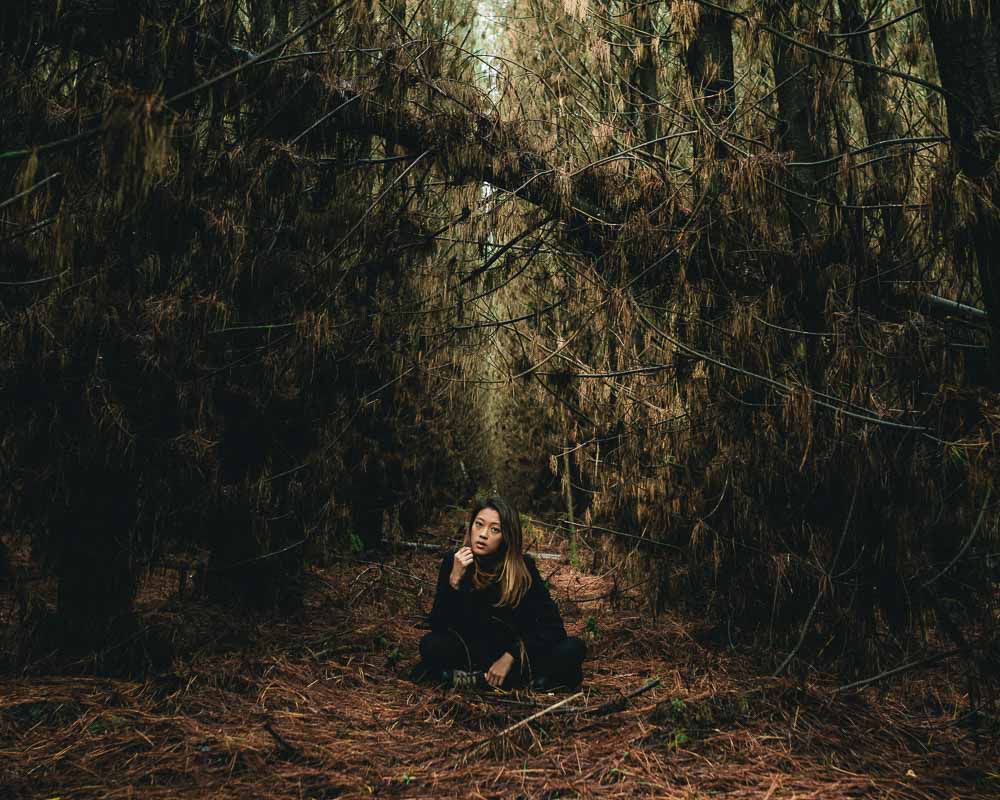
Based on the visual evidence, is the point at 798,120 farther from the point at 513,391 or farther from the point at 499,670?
the point at 499,670

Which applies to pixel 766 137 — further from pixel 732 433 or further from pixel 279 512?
pixel 279 512

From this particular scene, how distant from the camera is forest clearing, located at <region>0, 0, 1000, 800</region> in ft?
8.51

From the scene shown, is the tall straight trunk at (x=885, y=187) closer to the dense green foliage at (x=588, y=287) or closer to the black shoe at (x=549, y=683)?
the dense green foliage at (x=588, y=287)

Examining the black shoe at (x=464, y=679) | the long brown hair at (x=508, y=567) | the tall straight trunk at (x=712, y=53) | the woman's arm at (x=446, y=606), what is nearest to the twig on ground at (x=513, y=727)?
the black shoe at (x=464, y=679)

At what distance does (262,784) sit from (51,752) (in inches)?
32.4

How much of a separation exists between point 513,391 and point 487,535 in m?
1.05

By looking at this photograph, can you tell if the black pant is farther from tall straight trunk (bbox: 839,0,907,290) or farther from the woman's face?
tall straight trunk (bbox: 839,0,907,290)

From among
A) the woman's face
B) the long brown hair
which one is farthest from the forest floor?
the woman's face

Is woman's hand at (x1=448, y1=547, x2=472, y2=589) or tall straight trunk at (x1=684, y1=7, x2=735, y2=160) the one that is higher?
tall straight trunk at (x1=684, y1=7, x2=735, y2=160)

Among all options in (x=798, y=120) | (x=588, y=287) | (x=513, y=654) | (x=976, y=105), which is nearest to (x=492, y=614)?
(x=513, y=654)

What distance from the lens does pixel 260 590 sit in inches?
181

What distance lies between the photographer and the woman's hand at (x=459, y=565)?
11.4 ft

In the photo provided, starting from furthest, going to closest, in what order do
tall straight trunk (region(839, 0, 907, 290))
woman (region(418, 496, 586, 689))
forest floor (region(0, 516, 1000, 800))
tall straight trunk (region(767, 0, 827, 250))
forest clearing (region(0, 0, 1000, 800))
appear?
1. woman (region(418, 496, 586, 689))
2. tall straight trunk (region(767, 0, 827, 250))
3. tall straight trunk (region(839, 0, 907, 290))
4. forest clearing (region(0, 0, 1000, 800))
5. forest floor (region(0, 516, 1000, 800))

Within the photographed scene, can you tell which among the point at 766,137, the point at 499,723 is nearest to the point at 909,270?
the point at 766,137
